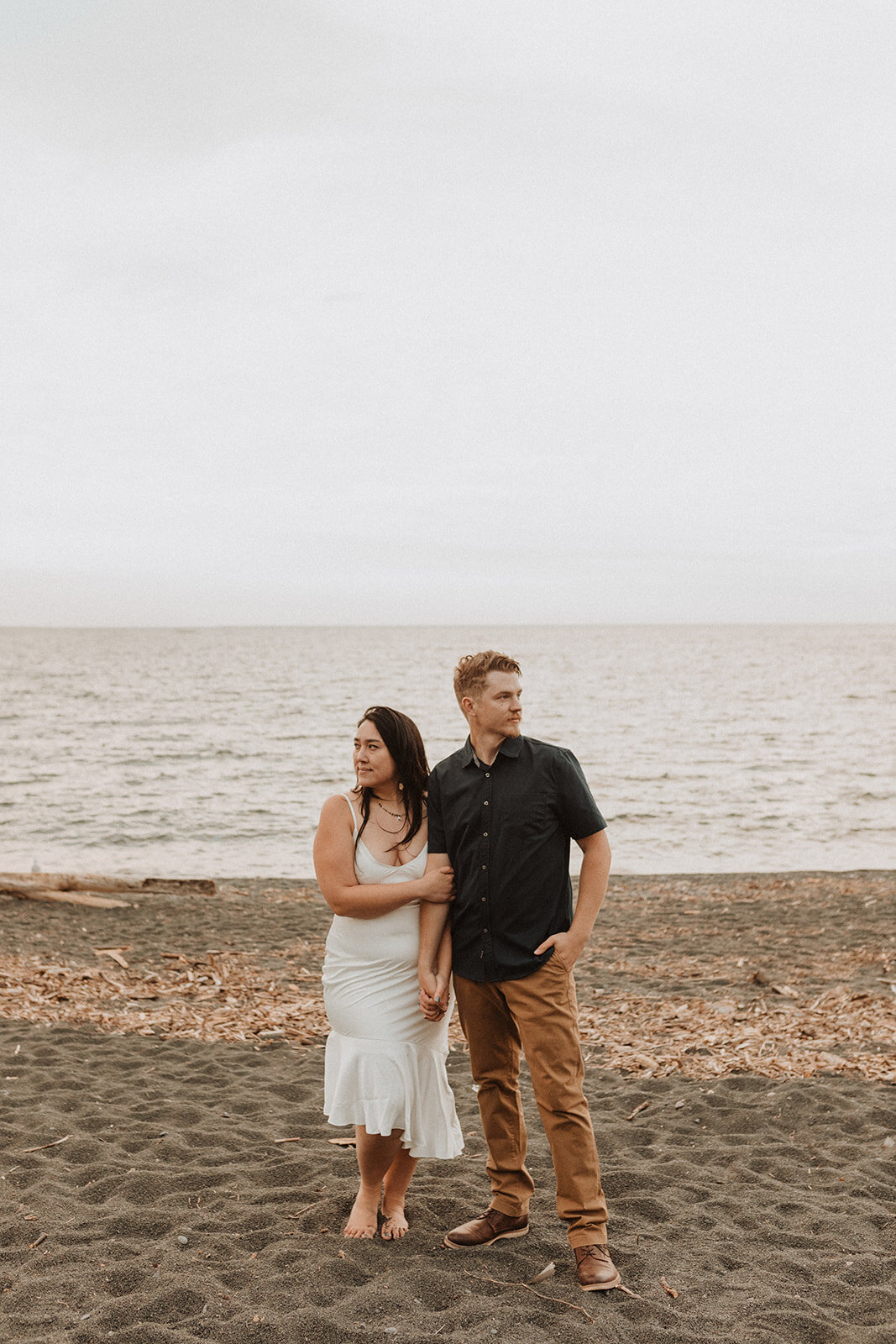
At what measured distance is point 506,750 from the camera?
3689 millimetres

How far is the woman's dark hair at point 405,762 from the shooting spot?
3.78 m

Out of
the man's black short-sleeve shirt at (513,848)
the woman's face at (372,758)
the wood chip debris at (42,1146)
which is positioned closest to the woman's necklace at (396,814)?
the woman's face at (372,758)

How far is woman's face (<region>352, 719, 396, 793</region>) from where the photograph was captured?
3742 millimetres

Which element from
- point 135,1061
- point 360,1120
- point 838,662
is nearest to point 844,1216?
point 360,1120

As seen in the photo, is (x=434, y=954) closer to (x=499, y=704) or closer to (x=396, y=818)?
(x=396, y=818)

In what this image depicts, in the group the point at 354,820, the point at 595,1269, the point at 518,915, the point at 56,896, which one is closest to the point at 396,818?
the point at 354,820

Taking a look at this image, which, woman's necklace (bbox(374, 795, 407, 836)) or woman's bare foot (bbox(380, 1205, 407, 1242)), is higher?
woman's necklace (bbox(374, 795, 407, 836))

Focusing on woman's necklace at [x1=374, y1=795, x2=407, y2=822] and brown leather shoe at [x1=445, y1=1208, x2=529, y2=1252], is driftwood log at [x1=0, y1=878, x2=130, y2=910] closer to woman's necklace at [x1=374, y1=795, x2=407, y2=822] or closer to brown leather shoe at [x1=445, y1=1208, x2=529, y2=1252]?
brown leather shoe at [x1=445, y1=1208, x2=529, y2=1252]

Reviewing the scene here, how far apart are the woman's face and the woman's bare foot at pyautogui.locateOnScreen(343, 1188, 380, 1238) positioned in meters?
1.67

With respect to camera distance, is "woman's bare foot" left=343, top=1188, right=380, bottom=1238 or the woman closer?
the woman

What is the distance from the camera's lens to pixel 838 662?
8850cm

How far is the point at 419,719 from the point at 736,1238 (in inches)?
1351

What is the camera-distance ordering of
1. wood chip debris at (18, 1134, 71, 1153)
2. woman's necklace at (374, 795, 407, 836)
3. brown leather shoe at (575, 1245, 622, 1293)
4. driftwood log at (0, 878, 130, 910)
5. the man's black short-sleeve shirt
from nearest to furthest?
brown leather shoe at (575, 1245, 622, 1293) < the man's black short-sleeve shirt < woman's necklace at (374, 795, 407, 836) < wood chip debris at (18, 1134, 71, 1153) < driftwood log at (0, 878, 130, 910)

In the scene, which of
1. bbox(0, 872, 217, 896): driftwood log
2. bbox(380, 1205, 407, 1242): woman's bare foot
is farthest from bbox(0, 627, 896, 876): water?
bbox(380, 1205, 407, 1242): woman's bare foot
